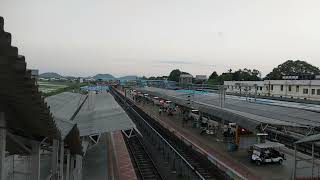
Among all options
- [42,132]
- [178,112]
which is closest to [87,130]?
[42,132]

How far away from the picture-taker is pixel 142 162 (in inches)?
1016

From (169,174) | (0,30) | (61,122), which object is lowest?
(169,174)

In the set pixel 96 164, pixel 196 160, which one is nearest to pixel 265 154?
pixel 196 160

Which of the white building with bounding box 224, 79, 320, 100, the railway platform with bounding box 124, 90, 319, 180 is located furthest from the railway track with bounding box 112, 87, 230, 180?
the white building with bounding box 224, 79, 320, 100

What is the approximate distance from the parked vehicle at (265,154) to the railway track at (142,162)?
6177mm

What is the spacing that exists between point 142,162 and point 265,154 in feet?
26.4

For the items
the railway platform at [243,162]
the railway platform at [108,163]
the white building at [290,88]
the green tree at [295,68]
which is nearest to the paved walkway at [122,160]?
the railway platform at [108,163]

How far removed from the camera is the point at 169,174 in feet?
73.5

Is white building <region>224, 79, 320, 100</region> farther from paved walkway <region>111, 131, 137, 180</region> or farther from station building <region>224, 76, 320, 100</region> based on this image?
paved walkway <region>111, 131, 137, 180</region>

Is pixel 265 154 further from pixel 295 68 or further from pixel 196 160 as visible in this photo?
pixel 295 68

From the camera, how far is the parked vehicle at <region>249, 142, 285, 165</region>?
23344 mm

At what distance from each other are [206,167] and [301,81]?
40314mm

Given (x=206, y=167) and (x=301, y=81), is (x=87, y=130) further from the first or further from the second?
(x=301, y=81)

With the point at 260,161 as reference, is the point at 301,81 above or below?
above
